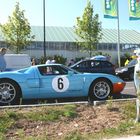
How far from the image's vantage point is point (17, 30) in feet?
156

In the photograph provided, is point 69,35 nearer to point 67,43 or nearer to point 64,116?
point 67,43

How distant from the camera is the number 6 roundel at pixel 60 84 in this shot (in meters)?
12.7

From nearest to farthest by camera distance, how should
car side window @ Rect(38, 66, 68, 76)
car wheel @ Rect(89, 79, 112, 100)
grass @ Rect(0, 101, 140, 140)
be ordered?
1. grass @ Rect(0, 101, 140, 140)
2. car side window @ Rect(38, 66, 68, 76)
3. car wheel @ Rect(89, 79, 112, 100)

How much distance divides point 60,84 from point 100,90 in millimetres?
1300

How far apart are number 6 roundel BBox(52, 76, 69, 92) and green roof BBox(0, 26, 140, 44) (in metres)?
48.3

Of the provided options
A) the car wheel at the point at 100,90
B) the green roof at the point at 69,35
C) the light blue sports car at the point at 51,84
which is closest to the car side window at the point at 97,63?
the light blue sports car at the point at 51,84

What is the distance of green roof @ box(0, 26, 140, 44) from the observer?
206 feet

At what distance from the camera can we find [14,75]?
1247cm

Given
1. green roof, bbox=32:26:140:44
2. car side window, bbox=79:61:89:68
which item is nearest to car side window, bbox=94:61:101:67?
car side window, bbox=79:61:89:68

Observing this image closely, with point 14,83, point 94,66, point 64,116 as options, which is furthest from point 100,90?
point 94,66

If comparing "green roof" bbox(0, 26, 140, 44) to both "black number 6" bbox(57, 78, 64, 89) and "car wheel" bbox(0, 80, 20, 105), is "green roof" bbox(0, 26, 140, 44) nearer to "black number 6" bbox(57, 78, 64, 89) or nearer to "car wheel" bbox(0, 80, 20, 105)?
"black number 6" bbox(57, 78, 64, 89)

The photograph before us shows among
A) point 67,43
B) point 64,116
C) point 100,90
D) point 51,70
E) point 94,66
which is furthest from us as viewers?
point 67,43

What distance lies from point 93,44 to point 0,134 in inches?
1702

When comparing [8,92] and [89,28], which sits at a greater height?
[89,28]
